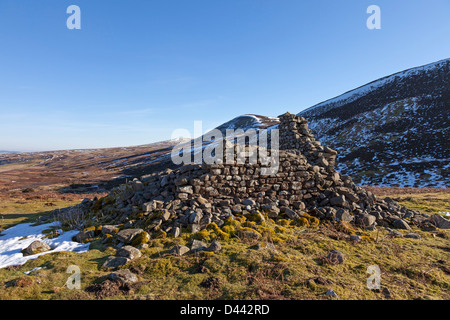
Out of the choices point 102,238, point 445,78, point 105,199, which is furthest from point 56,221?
point 445,78

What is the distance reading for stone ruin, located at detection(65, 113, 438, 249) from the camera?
7758 mm

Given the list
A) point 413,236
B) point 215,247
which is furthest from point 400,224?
point 215,247

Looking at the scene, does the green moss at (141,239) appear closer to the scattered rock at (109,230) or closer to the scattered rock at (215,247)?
the scattered rock at (109,230)

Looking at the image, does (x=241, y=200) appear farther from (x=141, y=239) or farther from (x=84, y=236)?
(x=84, y=236)

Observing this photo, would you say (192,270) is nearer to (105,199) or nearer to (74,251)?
(74,251)

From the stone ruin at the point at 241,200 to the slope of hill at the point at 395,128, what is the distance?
23497mm

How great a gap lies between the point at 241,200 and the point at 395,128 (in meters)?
55.6

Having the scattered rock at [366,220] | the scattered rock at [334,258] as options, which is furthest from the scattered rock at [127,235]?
the scattered rock at [366,220]

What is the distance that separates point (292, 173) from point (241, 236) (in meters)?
3.85

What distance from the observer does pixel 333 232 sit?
775 cm

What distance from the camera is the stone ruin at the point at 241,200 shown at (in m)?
7.76

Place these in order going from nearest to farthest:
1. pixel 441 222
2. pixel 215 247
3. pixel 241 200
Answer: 1. pixel 215 247
2. pixel 241 200
3. pixel 441 222

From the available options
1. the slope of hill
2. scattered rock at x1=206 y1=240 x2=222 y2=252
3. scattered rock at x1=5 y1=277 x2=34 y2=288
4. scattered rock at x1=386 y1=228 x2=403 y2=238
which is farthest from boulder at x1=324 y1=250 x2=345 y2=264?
the slope of hill

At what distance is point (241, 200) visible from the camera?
28.8ft
